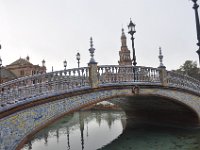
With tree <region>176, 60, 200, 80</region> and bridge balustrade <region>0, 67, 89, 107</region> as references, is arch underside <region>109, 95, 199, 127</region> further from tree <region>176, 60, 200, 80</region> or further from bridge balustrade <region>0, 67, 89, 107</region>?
tree <region>176, 60, 200, 80</region>

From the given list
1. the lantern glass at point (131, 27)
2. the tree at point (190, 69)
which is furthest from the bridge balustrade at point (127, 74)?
the tree at point (190, 69)

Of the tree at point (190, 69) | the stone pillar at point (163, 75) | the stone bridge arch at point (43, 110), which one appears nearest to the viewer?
the stone bridge arch at point (43, 110)

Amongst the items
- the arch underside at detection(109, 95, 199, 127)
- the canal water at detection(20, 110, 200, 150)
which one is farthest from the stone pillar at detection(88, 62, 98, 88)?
the arch underside at detection(109, 95, 199, 127)

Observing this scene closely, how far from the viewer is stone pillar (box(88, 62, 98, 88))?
10.7 metres

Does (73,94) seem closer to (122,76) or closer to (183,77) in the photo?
(122,76)

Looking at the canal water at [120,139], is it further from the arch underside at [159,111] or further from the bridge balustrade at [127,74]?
the bridge balustrade at [127,74]

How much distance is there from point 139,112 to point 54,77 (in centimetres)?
1452

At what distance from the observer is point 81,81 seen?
409 inches

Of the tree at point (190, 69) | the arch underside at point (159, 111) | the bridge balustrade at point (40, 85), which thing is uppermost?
the tree at point (190, 69)

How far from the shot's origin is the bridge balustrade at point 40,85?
25.9ft

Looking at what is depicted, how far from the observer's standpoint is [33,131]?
838 cm

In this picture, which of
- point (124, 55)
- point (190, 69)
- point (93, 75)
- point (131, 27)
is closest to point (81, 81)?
point (93, 75)

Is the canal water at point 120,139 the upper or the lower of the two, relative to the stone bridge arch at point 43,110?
lower

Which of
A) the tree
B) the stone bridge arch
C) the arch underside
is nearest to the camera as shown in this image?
the stone bridge arch
